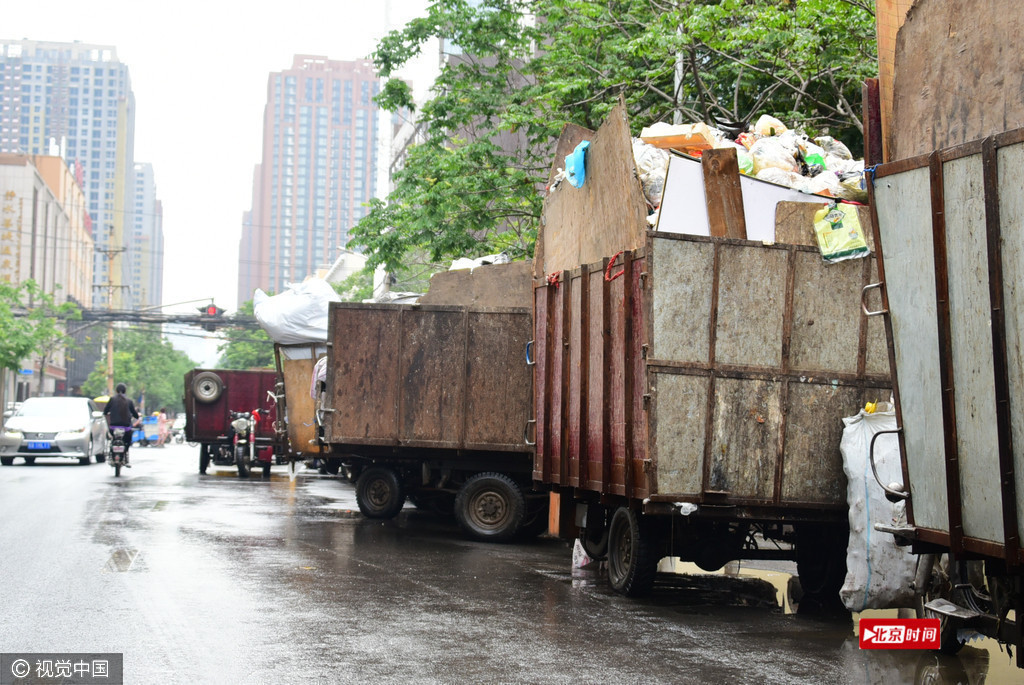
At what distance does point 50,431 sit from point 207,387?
3.96 meters

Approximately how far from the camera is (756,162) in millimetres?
9062

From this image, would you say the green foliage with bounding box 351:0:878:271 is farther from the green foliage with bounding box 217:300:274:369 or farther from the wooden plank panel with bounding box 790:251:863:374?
the green foliage with bounding box 217:300:274:369

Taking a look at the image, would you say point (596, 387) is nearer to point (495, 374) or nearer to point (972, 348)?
point (495, 374)

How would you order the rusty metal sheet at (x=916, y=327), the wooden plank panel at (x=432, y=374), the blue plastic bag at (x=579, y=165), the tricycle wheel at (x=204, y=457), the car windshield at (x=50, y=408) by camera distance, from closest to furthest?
the rusty metal sheet at (x=916, y=327), the blue plastic bag at (x=579, y=165), the wooden plank panel at (x=432, y=374), the tricycle wheel at (x=204, y=457), the car windshield at (x=50, y=408)

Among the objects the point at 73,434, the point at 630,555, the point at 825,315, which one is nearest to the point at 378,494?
the point at 630,555

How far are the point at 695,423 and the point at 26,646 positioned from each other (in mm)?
4340

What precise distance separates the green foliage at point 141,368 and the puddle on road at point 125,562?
8737 cm

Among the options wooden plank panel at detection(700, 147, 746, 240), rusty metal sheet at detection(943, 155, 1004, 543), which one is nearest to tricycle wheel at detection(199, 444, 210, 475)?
wooden plank panel at detection(700, 147, 746, 240)

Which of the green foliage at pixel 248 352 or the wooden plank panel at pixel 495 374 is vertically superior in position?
the green foliage at pixel 248 352

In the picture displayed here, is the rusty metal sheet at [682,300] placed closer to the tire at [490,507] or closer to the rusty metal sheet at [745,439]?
the rusty metal sheet at [745,439]

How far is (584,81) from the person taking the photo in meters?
15.7

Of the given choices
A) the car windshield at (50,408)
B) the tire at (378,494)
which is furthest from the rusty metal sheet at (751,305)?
the car windshield at (50,408)

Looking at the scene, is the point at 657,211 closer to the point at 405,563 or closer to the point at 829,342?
the point at 829,342

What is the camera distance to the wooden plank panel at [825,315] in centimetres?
764
